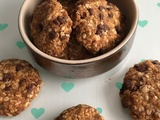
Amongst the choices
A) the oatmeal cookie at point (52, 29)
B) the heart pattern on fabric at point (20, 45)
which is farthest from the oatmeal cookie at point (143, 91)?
the heart pattern on fabric at point (20, 45)

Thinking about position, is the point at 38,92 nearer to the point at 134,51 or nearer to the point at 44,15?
the point at 44,15

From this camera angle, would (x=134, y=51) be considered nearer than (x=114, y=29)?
No

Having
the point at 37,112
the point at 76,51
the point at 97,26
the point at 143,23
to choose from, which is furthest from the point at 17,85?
the point at 143,23

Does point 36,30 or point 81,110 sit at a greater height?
point 36,30

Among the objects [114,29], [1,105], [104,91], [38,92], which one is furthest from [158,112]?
[1,105]

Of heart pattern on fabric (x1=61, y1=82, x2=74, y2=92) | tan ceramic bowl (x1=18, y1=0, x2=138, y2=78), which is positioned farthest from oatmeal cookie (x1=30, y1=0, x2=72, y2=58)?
heart pattern on fabric (x1=61, y1=82, x2=74, y2=92)

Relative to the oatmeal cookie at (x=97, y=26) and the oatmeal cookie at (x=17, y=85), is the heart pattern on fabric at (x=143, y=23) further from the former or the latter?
the oatmeal cookie at (x=17, y=85)

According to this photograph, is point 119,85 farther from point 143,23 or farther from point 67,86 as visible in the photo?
point 143,23

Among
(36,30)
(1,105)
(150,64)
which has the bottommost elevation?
(1,105)
